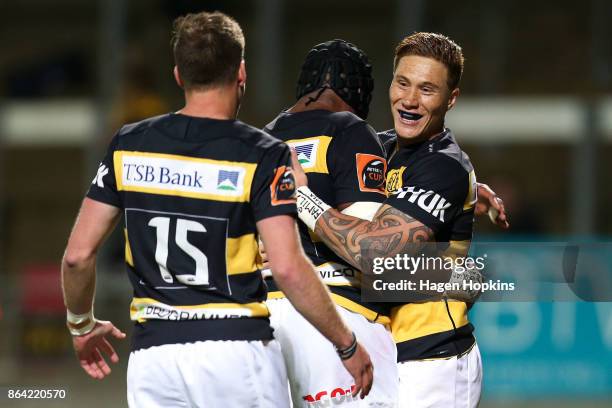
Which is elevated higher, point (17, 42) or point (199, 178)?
point (199, 178)

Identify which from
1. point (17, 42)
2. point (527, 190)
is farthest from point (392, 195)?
point (17, 42)

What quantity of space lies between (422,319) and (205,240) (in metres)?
1.07

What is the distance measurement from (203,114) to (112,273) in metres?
7.91

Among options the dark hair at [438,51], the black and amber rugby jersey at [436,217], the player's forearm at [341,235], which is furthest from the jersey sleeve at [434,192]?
the dark hair at [438,51]

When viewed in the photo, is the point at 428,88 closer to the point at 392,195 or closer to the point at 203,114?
the point at 392,195

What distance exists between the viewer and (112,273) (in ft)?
36.6

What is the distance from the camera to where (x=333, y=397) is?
3.92 meters

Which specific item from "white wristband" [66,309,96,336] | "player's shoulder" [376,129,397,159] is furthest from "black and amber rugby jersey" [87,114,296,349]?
"player's shoulder" [376,129,397,159]

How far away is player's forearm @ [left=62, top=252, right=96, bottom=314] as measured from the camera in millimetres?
3514

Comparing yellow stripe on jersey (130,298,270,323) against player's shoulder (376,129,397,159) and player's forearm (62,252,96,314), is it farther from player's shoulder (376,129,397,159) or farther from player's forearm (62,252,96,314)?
player's shoulder (376,129,397,159)

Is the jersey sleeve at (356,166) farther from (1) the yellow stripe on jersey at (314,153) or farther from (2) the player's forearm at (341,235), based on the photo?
(2) the player's forearm at (341,235)

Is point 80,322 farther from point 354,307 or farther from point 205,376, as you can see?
point 354,307

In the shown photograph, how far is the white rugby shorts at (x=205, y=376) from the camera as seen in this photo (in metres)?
3.41

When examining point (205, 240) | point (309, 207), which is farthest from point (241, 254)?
point (309, 207)
